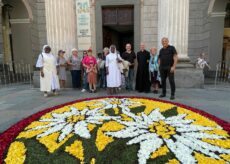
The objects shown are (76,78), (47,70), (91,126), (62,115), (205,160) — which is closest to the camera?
(205,160)

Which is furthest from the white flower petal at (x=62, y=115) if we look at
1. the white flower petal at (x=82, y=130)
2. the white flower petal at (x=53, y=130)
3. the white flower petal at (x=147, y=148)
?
the white flower petal at (x=147, y=148)

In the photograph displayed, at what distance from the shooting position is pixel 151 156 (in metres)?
3.07

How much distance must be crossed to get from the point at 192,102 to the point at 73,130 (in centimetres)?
384

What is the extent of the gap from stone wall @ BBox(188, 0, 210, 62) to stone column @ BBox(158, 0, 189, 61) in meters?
5.21

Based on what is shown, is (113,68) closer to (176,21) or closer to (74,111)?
(74,111)

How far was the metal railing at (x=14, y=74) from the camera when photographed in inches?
465

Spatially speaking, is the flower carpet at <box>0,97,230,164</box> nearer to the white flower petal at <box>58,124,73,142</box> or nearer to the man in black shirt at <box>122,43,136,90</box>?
the white flower petal at <box>58,124,73,142</box>

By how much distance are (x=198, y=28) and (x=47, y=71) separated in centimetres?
1028

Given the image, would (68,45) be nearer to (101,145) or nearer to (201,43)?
(101,145)

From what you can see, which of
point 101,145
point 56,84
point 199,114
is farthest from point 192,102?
point 56,84

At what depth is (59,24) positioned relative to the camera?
907 centimetres

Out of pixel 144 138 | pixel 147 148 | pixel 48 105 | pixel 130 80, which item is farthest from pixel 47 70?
pixel 147 148

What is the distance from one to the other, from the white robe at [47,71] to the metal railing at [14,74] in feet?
14.6

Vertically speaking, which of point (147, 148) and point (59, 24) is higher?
point (59, 24)
